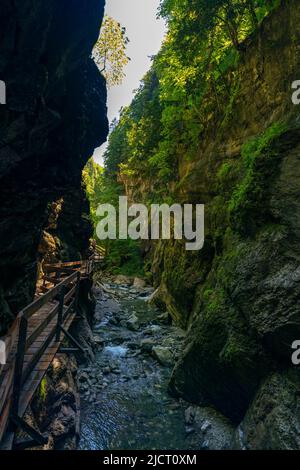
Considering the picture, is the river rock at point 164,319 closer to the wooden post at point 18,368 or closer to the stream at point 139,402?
the stream at point 139,402

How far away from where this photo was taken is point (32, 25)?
633 centimetres

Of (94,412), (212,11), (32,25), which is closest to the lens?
(32,25)

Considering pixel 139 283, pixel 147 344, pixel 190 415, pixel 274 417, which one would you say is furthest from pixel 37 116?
pixel 139 283

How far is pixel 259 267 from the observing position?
23.2 ft

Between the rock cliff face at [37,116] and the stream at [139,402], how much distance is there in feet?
13.3

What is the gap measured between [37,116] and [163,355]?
1050 cm

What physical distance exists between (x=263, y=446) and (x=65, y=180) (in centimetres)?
1058

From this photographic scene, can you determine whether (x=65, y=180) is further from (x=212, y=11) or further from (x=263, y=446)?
(x=263, y=446)

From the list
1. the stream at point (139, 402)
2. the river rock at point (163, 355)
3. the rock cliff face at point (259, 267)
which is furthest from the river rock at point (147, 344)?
the rock cliff face at point (259, 267)

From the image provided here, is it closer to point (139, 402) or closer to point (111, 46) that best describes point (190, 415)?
point (139, 402)

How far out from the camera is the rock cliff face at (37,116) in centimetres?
643

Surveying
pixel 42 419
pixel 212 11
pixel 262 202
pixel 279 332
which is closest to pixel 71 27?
pixel 212 11

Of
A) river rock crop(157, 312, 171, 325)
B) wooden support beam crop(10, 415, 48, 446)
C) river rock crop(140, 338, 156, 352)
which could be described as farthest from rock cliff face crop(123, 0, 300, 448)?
river rock crop(157, 312, 171, 325)

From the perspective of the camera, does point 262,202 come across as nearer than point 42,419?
No
